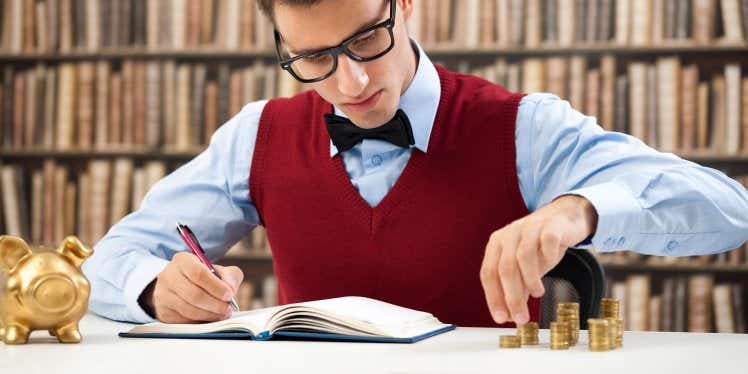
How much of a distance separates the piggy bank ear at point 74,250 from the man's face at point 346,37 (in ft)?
1.56

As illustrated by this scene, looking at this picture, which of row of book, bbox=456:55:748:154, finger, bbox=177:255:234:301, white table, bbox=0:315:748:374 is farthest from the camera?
row of book, bbox=456:55:748:154

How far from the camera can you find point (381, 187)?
5.74ft

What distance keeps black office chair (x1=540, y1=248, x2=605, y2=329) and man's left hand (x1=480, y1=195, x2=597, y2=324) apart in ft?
1.72

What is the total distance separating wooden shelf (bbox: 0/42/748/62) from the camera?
329 cm

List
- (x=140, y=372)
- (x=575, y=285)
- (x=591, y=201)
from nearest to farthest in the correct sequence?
(x=140, y=372)
(x=591, y=201)
(x=575, y=285)

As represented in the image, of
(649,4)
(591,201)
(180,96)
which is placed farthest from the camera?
(180,96)

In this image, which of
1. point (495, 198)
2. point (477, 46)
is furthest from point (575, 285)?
point (477, 46)

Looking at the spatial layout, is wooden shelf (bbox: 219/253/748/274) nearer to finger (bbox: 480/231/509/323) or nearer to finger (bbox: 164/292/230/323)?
finger (bbox: 164/292/230/323)

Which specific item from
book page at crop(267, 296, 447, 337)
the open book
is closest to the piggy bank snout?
the open book

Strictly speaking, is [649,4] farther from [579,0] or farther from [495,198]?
[495,198]

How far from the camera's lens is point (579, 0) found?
3.33 meters

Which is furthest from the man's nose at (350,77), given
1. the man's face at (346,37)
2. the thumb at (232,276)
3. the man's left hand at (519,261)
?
the man's left hand at (519,261)

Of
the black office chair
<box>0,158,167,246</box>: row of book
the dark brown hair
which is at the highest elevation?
the dark brown hair

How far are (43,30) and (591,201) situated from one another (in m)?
2.92
